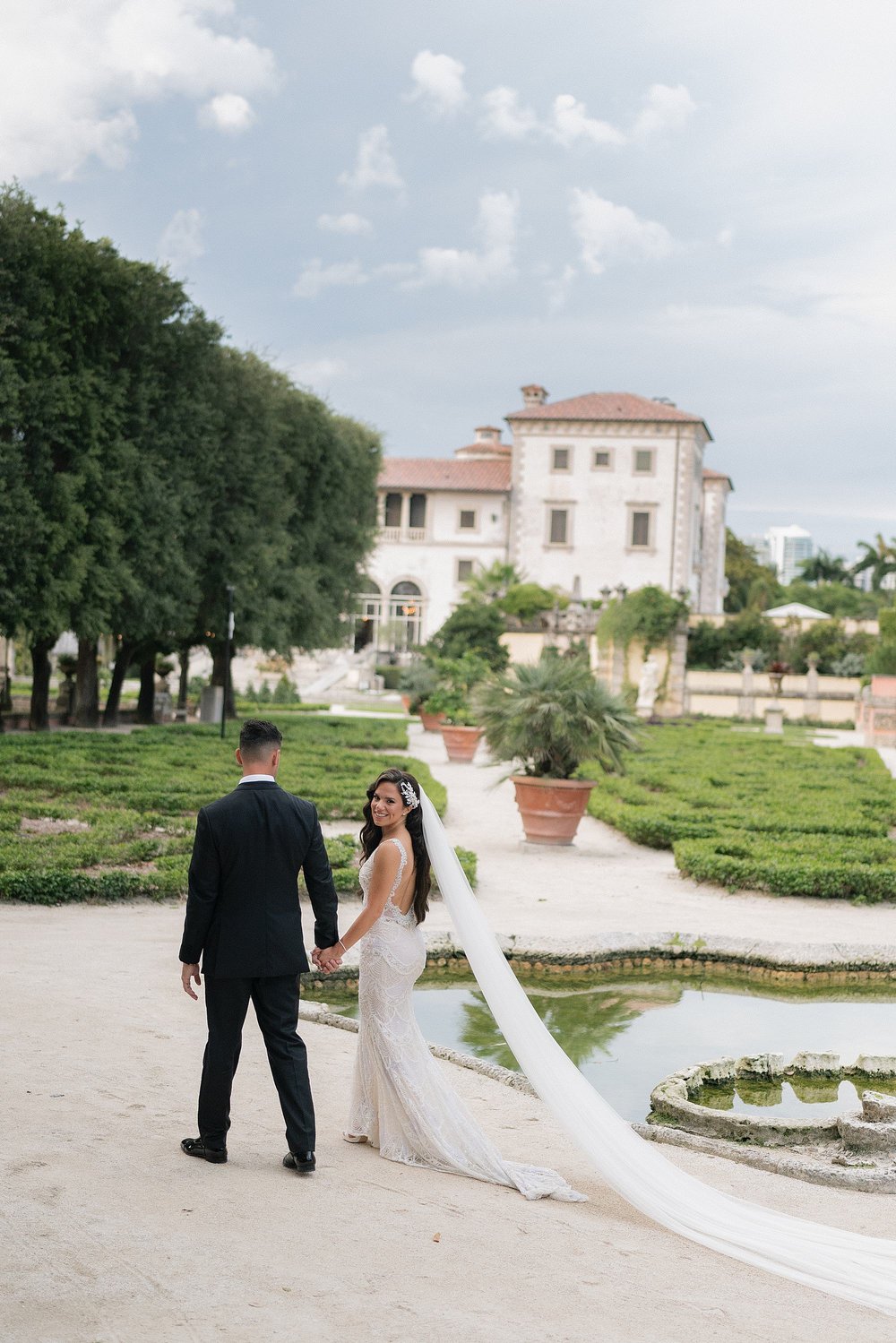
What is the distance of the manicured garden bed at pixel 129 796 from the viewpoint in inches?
360

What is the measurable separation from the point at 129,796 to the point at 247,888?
9.37 m

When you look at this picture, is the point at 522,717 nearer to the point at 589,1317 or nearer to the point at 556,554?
the point at 589,1317

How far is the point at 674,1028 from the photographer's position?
271 inches

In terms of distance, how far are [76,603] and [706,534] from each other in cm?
4445

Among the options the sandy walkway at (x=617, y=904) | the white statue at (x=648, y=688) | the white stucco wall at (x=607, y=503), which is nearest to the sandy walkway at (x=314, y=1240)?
the sandy walkway at (x=617, y=904)

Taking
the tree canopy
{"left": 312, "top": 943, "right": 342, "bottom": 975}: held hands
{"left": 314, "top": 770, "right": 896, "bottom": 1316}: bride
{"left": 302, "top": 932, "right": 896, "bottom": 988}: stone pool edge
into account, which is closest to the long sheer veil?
{"left": 314, "top": 770, "right": 896, "bottom": 1316}: bride

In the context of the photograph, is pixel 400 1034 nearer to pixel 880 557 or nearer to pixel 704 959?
pixel 704 959

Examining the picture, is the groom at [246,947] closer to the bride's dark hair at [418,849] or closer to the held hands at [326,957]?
the held hands at [326,957]

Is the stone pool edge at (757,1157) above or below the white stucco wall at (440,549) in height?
below

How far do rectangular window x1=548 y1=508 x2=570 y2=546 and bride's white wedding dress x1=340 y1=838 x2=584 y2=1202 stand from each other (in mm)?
Result: 53020

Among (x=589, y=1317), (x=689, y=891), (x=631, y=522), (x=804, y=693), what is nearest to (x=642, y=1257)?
(x=589, y=1317)

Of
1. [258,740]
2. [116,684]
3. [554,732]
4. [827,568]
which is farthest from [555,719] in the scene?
[827,568]

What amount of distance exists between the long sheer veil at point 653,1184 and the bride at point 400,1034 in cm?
12

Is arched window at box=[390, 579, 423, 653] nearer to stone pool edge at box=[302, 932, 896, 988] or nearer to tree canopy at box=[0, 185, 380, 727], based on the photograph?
tree canopy at box=[0, 185, 380, 727]
